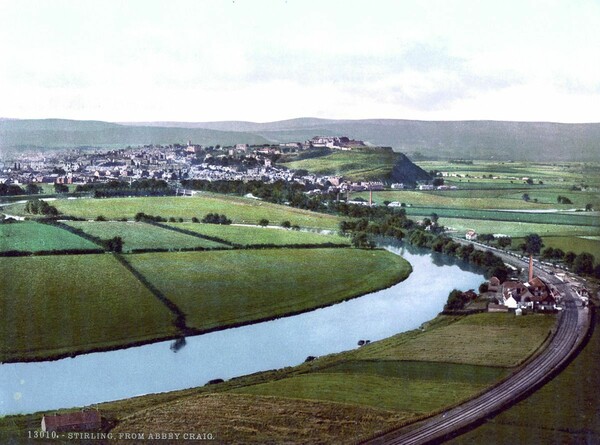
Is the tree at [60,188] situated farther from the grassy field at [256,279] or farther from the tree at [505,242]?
the tree at [505,242]

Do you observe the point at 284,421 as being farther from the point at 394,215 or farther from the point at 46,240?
the point at 394,215

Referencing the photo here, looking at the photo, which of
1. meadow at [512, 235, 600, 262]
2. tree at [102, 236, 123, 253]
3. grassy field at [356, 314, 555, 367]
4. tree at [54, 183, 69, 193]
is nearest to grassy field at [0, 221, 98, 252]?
tree at [102, 236, 123, 253]

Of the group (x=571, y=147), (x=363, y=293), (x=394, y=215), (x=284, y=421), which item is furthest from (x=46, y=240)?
(x=571, y=147)

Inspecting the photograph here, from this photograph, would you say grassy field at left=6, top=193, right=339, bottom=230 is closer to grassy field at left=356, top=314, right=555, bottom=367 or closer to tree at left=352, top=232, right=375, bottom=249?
tree at left=352, top=232, right=375, bottom=249

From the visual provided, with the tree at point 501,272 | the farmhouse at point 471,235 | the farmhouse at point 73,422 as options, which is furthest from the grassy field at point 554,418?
the farmhouse at point 471,235

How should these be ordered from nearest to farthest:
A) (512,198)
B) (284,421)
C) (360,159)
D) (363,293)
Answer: (284,421) → (363,293) → (512,198) → (360,159)

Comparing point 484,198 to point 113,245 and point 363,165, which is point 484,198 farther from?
point 113,245

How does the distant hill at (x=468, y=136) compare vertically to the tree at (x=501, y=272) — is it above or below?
above
